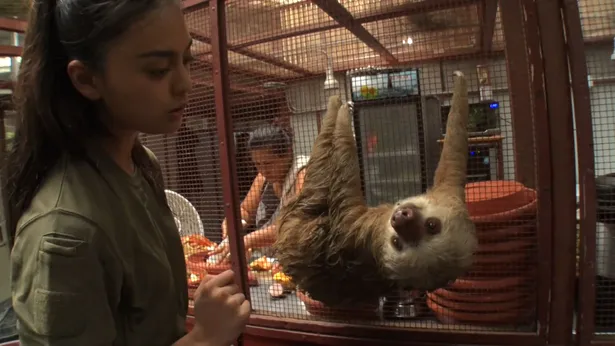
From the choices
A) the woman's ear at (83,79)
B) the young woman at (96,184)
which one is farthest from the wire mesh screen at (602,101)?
the woman's ear at (83,79)

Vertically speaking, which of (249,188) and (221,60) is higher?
(221,60)

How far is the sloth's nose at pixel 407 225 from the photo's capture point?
0.82 m

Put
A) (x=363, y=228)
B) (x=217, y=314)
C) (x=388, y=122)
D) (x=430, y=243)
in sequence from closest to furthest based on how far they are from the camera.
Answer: (x=217, y=314) < (x=430, y=243) < (x=363, y=228) < (x=388, y=122)

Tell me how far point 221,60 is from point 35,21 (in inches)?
23.0

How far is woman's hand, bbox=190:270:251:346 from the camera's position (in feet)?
2.29

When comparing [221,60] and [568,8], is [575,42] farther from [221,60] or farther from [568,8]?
[221,60]

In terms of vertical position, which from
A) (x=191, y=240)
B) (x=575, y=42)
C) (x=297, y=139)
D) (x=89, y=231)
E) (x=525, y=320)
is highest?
(x=575, y=42)

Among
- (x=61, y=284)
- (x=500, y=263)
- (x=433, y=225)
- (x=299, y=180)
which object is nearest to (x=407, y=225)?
(x=433, y=225)

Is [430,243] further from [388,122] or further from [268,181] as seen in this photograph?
[268,181]

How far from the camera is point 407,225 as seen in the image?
82 centimetres

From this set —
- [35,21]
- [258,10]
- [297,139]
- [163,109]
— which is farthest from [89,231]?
[258,10]

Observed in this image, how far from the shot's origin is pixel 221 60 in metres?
1.19

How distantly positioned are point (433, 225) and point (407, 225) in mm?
50

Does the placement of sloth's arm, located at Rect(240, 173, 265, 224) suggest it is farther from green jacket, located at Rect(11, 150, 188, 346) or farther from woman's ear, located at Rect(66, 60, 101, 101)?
woman's ear, located at Rect(66, 60, 101, 101)
